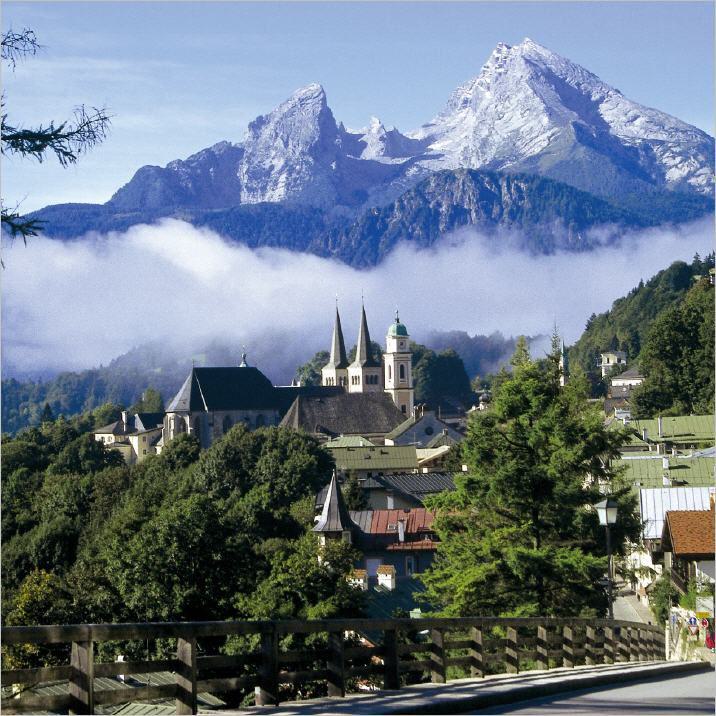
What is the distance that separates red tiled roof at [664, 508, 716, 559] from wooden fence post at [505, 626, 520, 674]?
22261 mm

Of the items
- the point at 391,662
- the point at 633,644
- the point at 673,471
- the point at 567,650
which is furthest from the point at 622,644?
the point at 673,471

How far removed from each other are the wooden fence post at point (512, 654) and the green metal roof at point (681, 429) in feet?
244

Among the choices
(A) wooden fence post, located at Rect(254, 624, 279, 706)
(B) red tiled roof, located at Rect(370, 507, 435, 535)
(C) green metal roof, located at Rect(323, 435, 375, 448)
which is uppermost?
(C) green metal roof, located at Rect(323, 435, 375, 448)

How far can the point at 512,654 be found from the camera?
59.1 ft

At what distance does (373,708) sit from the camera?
13.1 meters

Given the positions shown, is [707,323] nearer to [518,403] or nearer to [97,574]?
[97,574]

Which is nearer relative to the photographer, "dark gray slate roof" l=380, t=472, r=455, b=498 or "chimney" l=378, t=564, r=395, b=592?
"chimney" l=378, t=564, r=395, b=592

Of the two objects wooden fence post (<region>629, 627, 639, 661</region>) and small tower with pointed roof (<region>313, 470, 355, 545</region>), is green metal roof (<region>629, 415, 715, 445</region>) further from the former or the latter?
wooden fence post (<region>629, 627, 639, 661</region>)

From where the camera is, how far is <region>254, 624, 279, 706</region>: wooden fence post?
43.2 ft

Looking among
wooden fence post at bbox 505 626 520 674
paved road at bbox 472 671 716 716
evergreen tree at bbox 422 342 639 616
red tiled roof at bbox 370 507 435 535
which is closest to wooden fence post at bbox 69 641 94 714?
paved road at bbox 472 671 716 716

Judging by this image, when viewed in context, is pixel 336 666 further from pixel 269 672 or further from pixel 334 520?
pixel 334 520

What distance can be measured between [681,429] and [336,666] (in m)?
87.0

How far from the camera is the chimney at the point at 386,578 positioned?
233 feet

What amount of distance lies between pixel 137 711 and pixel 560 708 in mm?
9038
